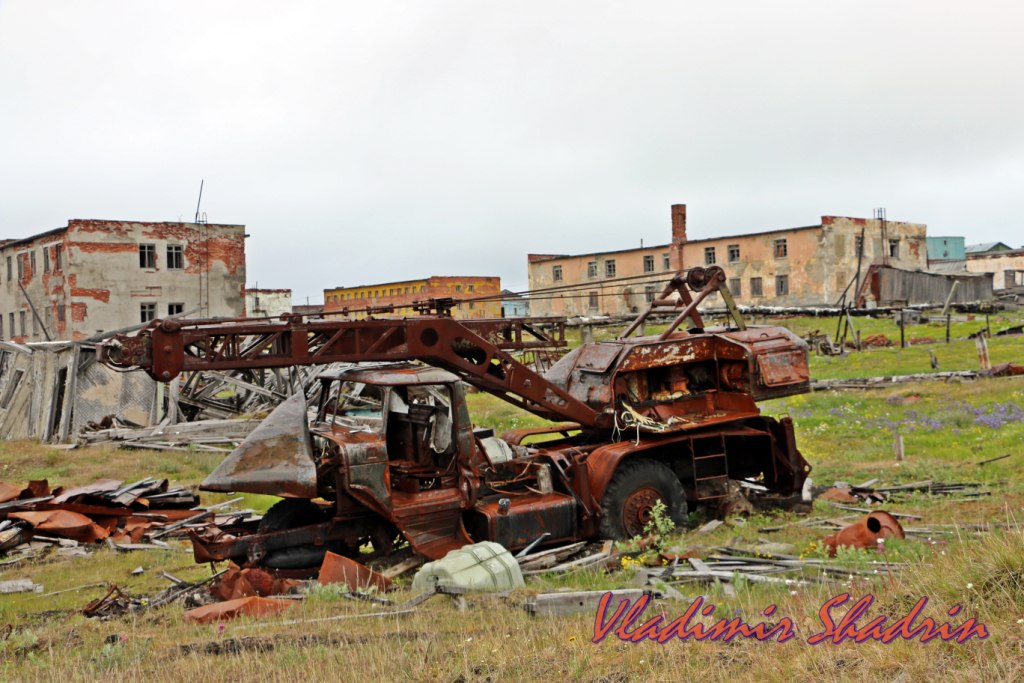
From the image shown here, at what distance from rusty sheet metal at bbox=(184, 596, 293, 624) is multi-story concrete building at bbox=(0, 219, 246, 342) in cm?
3396

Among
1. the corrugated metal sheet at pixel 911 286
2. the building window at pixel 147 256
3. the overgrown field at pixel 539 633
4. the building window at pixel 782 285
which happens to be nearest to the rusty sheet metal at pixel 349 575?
the overgrown field at pixel 539 633

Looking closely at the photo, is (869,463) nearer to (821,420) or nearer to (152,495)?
(821,420)

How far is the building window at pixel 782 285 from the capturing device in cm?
5200

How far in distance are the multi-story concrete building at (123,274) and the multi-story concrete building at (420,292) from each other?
1985 centimetres

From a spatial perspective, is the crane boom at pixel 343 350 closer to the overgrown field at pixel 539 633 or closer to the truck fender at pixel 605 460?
the truck fender at pixel 605 460

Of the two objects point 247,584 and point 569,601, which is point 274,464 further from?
point 569,601

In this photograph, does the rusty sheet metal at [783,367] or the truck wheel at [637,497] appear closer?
the truck wheel at [637,497]

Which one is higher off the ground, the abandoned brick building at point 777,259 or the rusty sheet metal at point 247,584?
the abandoned brick building at point 777,259

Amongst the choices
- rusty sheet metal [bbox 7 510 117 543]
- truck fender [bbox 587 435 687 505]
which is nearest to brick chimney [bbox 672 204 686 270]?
truck fender [bbox 587 435 687 505]

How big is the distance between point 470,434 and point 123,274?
33.6 m

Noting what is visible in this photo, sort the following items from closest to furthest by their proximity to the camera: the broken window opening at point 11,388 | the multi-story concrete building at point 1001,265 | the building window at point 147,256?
1. the broken window opening at point 11,388
2. the building window at point 147,256
3. the multi-story concrete building at point 1001,265

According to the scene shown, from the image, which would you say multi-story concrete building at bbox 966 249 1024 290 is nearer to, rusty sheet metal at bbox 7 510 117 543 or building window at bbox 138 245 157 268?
building window at bbox 138 245 157 268

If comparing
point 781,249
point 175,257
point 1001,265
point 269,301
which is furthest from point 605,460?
point 1001,265

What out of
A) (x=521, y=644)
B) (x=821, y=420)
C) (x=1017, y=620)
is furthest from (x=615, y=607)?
(x=821, y=420)
